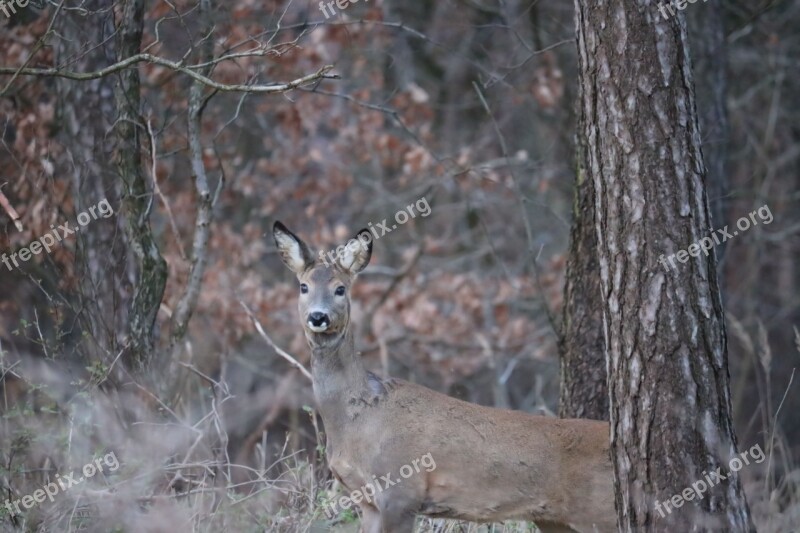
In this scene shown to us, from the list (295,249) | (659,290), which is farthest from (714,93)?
(659,290)

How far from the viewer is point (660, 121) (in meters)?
5.32

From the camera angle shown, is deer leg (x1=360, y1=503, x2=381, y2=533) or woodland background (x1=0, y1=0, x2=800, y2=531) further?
woodland background (x1=0, y1=0, x2=800, y2=531)

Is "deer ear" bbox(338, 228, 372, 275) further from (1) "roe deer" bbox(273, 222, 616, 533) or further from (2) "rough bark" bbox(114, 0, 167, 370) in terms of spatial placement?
(2) "rough bark" bbox(114, 0, 167, 370)

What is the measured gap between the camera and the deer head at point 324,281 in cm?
705

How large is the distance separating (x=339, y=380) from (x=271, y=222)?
8.63 metres

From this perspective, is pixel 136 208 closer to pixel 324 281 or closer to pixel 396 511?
pixel 324 281

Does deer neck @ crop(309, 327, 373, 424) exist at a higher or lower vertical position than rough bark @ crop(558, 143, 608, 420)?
lower

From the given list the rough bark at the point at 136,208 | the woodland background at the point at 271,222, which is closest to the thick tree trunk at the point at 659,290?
the woodland background at the point at 271,222

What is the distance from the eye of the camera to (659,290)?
5.29 meters

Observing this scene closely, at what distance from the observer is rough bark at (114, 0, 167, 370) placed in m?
7.77

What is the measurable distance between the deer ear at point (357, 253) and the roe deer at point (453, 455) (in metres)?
0.49

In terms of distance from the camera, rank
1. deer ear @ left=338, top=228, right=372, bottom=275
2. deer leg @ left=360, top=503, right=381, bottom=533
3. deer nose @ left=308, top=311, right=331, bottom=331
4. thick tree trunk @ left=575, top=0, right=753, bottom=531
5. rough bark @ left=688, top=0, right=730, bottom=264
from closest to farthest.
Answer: thick tree trunk @ left=575, top=0, right=753, bottom=531 < deer leg @ left=360, top=503, right=381, bottom=533 < deer nose @ left=308, top=311, right=331, bottom=331 < deer ear @ left=338, top=228, right=372, bottom=275 < rough bark @ left=688, top=0, right=730, bottom=264

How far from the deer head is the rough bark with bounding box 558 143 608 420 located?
1458mm

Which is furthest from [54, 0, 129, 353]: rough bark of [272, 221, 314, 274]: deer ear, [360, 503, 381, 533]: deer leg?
[360, 503, 381, 533]: deer leg
